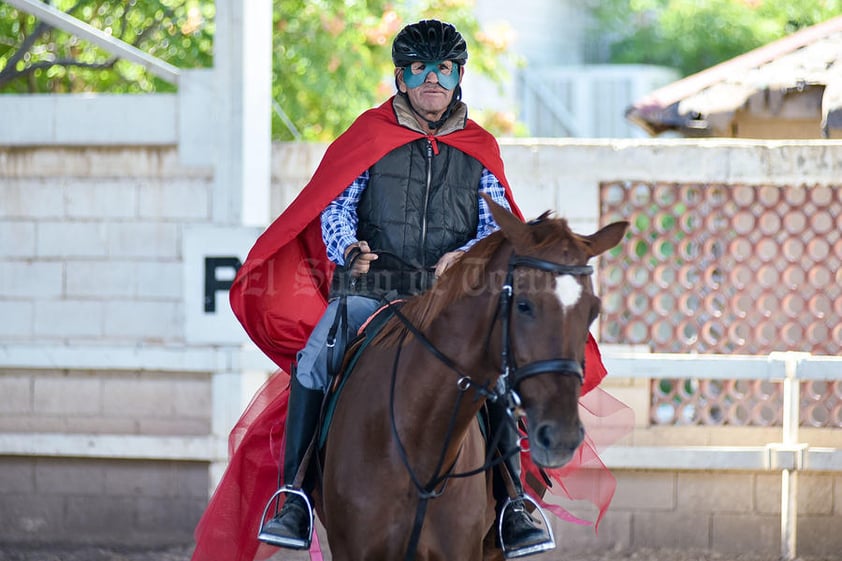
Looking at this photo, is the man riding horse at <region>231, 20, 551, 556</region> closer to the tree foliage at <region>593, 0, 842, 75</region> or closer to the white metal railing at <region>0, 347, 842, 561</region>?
the white metal railing at <region>0, 347, 842, 561</region>

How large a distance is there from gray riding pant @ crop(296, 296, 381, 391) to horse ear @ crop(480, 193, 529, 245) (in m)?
1.11

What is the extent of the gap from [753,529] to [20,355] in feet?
15.4

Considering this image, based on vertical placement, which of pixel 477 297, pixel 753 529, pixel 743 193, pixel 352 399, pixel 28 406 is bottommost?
pixel 753 529

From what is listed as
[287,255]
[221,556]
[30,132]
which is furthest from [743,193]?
[30,132]

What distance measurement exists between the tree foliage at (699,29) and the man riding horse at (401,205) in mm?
13071

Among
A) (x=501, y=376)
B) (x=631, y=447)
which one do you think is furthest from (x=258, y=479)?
(x=631, y=447)

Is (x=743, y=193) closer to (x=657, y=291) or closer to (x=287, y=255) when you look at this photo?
(x=657, y=291)

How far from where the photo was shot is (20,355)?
729cm

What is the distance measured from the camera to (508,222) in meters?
3.58

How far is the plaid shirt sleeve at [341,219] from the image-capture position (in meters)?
4.46

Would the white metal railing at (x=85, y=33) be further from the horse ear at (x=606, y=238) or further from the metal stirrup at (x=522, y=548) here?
the horse ear at (x=606, y=238)

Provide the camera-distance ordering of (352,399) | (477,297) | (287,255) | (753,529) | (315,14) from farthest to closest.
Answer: (315,14), (753,529), (287,255), (352,399), (477,297)

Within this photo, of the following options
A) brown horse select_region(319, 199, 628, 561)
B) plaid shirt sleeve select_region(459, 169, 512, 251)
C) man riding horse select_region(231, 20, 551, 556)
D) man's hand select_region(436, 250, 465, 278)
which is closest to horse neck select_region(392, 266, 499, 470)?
brown horse select_region(319, 199, 628, 561)

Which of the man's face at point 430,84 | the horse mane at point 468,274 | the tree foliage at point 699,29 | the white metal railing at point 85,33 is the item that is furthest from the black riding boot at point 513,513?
the tree foliage at point 699,29
